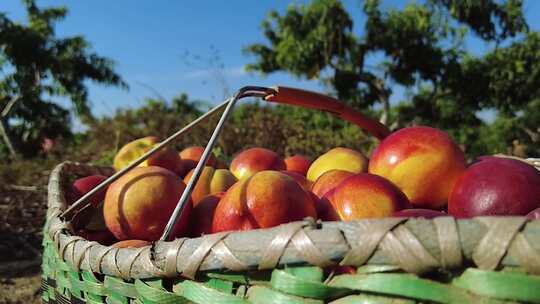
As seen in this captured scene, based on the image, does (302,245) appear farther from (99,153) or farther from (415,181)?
(99,153)

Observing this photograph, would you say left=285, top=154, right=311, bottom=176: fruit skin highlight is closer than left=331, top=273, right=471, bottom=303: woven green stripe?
No

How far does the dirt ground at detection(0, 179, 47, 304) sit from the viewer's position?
2.15 m

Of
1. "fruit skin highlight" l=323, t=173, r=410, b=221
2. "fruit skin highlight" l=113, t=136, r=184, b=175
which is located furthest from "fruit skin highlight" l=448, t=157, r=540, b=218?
"fruit skin highlight" l=113, t=136, r=184, b=175

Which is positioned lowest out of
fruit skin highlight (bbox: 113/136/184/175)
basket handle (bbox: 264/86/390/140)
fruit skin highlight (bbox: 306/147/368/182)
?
fruit skin highlight (bbox: 306/147/368/182)

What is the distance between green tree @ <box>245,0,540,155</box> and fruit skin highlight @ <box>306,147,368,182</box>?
1352cm

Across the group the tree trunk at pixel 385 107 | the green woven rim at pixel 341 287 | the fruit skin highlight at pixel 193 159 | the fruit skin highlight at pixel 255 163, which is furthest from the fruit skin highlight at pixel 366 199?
the tree trunk at pixel 385 107

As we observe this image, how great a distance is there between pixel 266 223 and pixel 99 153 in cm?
576

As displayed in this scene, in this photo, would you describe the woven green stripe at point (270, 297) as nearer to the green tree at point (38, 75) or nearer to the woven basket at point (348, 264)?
the woven basket at point (348, 264)

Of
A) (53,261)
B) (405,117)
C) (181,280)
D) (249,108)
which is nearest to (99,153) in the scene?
(249,108)

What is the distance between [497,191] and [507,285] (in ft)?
1.38

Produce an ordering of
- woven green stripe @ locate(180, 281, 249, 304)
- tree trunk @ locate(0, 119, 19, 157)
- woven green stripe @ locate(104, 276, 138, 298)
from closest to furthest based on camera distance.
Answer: woven green stripe @ locate(180, 281, 249, 304)
woven green stripe @ locate(104, 276, 138, 298)
tree trunk @ locate(0, 119, 19, 157)

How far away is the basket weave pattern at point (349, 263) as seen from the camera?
16.1 inches

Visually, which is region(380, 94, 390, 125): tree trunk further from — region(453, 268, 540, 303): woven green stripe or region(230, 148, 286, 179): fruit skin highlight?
region(453, 268, 540, 303): woven green stripe

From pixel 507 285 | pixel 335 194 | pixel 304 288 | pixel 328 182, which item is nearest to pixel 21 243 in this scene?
pixel 328 182
